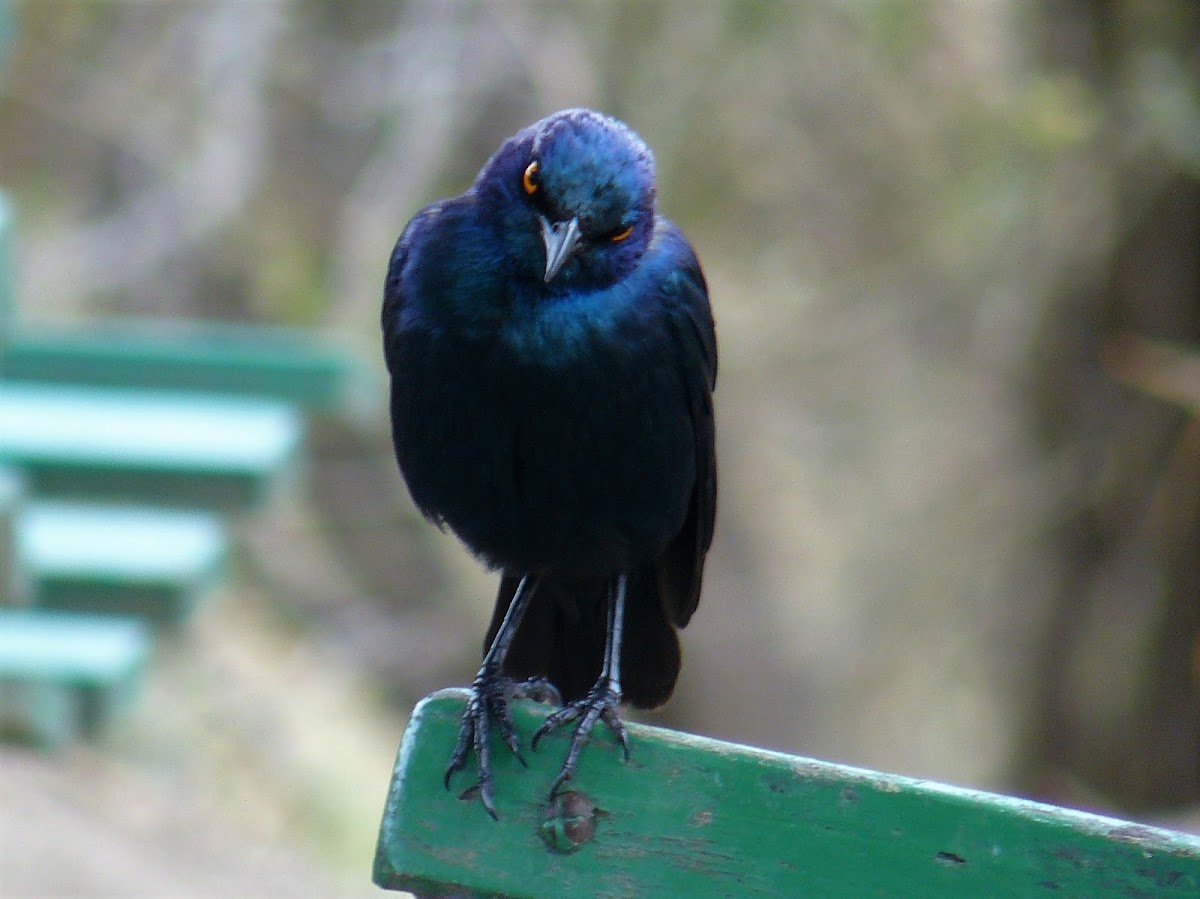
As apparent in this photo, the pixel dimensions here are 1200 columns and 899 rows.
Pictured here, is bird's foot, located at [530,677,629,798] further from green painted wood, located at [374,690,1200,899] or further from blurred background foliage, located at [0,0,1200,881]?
blurred background foliage, located at [0,0,1200,881]

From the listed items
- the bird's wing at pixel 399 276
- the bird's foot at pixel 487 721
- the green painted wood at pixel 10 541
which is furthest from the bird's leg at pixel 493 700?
the green painted wood at pixel 10 541

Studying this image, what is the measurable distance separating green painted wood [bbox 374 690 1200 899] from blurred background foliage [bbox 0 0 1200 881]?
3.67 metres

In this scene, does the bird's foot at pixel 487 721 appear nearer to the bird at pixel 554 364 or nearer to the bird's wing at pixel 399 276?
the bird at pixel 554 364

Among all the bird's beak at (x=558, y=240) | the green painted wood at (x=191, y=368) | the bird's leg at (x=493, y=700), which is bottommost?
the green painted wood at (x=191, y=368)

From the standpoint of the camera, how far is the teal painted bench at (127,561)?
4.84m

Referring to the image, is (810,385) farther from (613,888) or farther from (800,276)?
(613,888)

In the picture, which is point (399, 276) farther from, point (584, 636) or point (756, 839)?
point (756, 839)

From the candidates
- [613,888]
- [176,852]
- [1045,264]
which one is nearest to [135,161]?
[176,852]

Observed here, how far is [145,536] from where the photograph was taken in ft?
16.6

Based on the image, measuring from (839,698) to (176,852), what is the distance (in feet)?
11.6

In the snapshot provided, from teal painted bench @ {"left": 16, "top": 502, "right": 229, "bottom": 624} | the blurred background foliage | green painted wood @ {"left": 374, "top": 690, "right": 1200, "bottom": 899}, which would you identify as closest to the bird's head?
green painted wood @ {"left": 374, "top": 690, "right": 1200, "bottom": 899}

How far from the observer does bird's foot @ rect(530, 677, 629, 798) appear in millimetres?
2199

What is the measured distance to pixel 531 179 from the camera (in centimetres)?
273

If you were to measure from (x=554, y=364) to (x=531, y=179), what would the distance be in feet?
0.97
